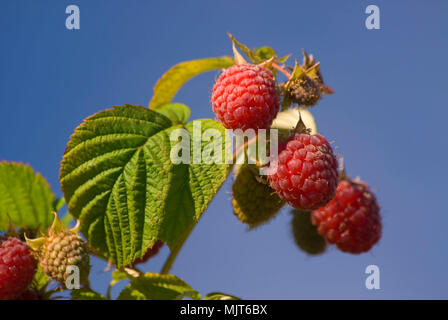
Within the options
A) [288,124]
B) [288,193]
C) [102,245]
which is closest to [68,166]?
[102,245]

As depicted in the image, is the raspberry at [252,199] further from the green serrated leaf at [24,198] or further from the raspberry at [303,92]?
the green serrated leaf at [24,198]

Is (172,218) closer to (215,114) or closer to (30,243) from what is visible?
(215,114)

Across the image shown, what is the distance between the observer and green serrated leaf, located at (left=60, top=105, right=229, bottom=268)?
48.6 inches

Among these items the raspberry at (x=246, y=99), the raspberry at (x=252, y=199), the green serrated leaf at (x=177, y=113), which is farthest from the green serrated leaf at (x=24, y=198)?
the raspberry at (x=246, y=99)

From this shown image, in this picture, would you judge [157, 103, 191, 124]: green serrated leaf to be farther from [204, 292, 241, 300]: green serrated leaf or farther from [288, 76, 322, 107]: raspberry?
[204, 292, 241, 300]: green serrated leaf

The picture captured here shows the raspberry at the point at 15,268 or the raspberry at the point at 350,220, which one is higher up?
the raspberry at the point at 350,220

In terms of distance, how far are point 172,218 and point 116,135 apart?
27cm

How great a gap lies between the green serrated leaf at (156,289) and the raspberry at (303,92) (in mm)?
581

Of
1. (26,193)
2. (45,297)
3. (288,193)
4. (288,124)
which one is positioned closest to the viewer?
(288,193)

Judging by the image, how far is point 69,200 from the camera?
1.26 metres

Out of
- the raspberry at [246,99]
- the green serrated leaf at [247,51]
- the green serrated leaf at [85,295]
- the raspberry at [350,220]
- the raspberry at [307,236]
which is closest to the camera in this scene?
the raspberry at [246,99]

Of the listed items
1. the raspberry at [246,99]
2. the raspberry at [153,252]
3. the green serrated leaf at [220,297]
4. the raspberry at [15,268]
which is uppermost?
the raspberry at [246,99]

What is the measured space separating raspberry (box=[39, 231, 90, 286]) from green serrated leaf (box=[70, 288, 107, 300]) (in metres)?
0.06

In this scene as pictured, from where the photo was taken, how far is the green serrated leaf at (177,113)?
1.46 metres
